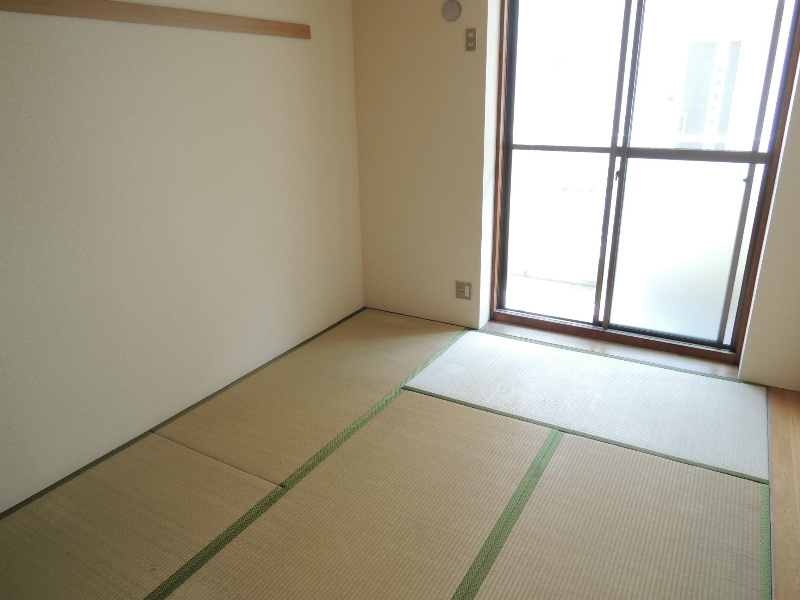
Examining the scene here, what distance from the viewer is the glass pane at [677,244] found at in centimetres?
285

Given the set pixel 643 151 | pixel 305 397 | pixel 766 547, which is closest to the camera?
pixel 766 547

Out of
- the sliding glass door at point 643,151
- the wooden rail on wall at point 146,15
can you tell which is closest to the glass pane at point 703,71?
the sliding glass door at point 643,151

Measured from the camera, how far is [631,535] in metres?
1.89

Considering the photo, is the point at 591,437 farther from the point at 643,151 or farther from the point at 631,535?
the point at 643,151

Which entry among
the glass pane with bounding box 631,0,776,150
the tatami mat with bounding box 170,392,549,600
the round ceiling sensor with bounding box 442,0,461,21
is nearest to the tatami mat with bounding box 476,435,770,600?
the tatami mat with bounding box 170,392,549,600

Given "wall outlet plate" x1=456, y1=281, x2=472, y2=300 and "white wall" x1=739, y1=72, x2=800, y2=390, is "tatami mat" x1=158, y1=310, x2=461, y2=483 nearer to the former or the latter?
"wall outlet plate" x1=456, y1=281, x2=472, y2=300

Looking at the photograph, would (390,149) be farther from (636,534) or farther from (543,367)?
(636,534)

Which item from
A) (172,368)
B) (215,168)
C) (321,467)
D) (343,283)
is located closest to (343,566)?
(321,467)

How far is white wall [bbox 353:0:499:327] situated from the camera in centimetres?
310

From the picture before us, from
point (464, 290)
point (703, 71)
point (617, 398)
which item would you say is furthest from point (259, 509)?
point (703, 71)

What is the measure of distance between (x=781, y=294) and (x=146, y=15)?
3.04 m

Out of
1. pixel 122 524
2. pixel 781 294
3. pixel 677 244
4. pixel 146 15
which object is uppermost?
pixel 146 15

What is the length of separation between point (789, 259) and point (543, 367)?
1244mm

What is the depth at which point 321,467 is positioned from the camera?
7.47 feet
